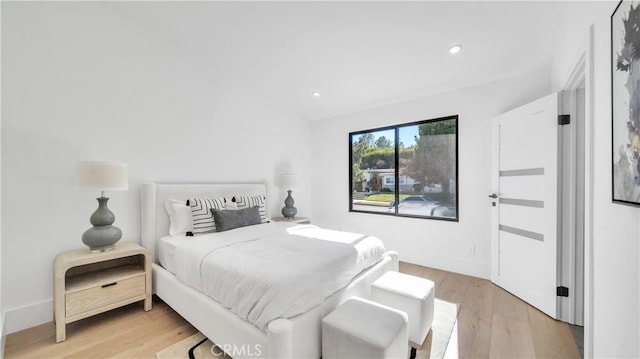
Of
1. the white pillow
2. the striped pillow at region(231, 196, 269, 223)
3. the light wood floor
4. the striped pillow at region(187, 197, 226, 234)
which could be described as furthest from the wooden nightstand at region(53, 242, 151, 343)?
the striped pillow at region(231, 196, 269, 223)

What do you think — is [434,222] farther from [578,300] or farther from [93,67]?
[93,67]

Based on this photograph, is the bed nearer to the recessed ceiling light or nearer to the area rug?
the area rug

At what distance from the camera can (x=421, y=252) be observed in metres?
3.38

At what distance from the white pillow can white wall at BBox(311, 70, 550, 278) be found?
2.46 meters

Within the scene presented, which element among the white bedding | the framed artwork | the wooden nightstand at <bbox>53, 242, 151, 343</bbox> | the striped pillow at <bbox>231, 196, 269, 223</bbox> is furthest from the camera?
the striped pillow at <bbox>231, 196, 269, 223</bbox>

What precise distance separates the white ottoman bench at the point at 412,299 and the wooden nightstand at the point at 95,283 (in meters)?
2.04

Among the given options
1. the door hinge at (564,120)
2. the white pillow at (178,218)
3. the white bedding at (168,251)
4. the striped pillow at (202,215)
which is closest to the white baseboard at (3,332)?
the white bedding at (168,251)

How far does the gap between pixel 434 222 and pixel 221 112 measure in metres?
3.21

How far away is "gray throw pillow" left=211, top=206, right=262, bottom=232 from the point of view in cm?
263

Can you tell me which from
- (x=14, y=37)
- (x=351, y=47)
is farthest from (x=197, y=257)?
(x=351, y=47)

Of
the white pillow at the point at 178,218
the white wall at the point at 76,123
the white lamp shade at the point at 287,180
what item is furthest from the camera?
the white lamp shade at the point at 287,180

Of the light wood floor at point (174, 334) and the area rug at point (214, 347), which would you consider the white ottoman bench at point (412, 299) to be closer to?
the area rug at point (214, 347)

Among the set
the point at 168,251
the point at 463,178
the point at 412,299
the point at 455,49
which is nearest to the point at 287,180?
the point at 168,251

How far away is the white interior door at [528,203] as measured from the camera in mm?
2125
